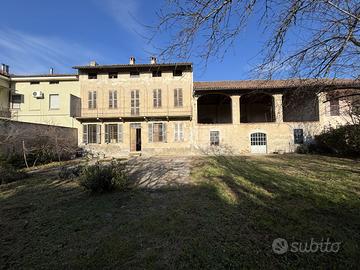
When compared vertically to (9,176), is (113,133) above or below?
above

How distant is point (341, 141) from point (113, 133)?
1689 cm

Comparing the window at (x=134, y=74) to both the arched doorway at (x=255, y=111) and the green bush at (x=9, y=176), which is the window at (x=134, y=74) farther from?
the green bush at (x=9, y=176)

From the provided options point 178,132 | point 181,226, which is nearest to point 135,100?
point 178,132

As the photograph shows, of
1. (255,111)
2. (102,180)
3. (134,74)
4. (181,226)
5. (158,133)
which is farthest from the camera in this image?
(255,111)

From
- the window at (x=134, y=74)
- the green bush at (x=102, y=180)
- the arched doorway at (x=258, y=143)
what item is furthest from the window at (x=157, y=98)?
the green bush at (x=102, y=180)

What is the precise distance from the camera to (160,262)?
2756mm

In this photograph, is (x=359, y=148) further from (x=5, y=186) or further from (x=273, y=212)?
(x=5, y=186)

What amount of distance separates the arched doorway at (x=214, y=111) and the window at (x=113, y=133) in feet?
25.7

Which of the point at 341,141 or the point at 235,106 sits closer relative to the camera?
the point at 341,141

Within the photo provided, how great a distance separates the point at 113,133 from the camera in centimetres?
1892

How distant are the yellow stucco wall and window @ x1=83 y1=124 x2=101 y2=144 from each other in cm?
196

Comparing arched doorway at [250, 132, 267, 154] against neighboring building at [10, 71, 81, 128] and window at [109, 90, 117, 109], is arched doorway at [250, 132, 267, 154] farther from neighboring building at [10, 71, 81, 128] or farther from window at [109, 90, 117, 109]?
neighboring building at [10, 71, 81, 128]

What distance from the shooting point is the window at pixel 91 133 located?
1886 cm

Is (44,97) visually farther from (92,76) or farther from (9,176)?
(9,176)
